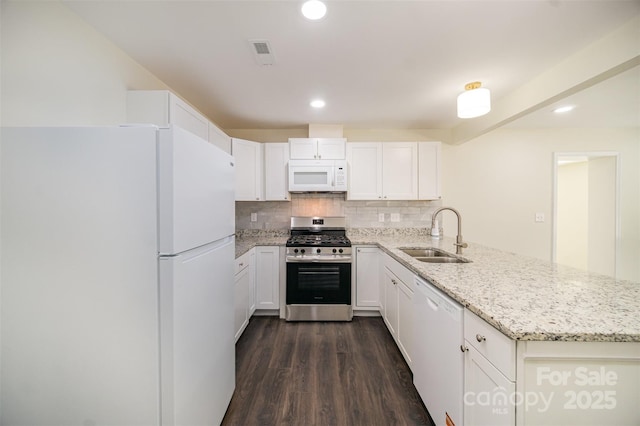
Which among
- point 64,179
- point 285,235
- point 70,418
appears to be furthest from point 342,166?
point 70,418

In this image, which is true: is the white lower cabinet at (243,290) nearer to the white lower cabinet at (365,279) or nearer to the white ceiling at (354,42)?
the white lower cabinet at (365,279)

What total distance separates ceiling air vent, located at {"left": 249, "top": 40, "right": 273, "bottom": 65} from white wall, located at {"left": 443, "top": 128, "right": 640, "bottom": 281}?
2841 millimetres

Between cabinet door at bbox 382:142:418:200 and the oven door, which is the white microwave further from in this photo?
the oven door

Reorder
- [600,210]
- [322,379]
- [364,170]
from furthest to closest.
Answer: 1. [600,210]
2. [364,170]
3. [322,379]

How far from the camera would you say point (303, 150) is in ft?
10.1

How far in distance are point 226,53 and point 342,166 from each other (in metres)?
1.76

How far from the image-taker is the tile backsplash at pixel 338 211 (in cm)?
339

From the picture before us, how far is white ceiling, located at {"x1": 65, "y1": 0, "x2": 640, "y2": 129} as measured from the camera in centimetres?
130

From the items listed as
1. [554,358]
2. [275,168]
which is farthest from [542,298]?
[275,168]

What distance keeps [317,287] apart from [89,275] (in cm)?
213

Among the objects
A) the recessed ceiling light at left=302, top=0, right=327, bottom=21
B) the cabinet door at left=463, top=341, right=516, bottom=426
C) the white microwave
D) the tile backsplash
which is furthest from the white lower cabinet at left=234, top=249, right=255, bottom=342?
the recessed ceiling light at left=302, top=0, right=327, bottom=21

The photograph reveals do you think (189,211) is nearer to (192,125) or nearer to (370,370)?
(192,125)

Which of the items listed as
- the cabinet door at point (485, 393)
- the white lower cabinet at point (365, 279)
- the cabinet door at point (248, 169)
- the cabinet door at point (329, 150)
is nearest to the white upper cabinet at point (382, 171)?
the cabinet door at point (329, 150)

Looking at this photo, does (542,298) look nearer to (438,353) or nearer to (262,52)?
(438,353)
